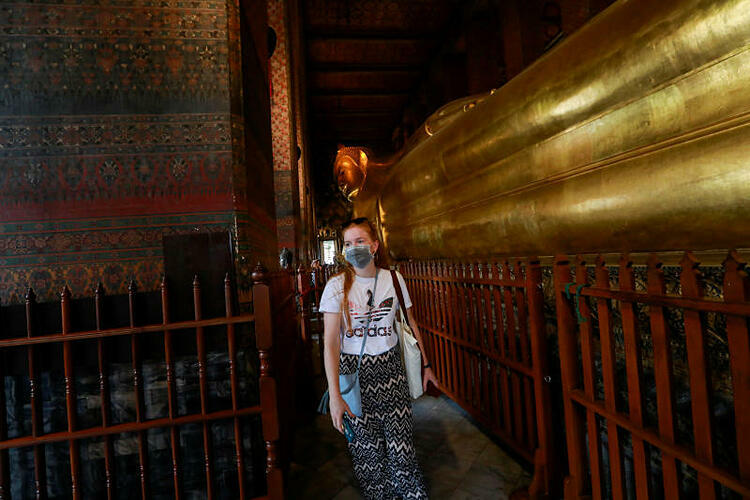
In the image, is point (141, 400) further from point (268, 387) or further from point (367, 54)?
point (367, 54)

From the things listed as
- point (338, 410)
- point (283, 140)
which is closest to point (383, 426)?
point (338, 410)

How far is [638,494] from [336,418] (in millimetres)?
964

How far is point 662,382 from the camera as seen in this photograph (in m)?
0.96

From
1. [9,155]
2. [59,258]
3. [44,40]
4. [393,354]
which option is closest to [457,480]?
[393,354]

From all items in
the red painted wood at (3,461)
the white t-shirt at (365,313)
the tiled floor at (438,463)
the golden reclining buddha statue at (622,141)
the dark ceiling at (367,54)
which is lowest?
the tiled floor at (438,463)

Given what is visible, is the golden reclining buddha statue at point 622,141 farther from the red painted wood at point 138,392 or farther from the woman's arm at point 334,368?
the red painted wood at point 138,392

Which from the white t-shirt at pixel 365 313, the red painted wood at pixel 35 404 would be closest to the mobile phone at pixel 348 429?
the white t-shirt at pixel 365 313

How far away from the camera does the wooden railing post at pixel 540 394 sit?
1.53m

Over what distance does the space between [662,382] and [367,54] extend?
34.4 ft

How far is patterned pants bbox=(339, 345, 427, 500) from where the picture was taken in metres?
1.47

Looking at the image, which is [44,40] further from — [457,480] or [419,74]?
[419,74]

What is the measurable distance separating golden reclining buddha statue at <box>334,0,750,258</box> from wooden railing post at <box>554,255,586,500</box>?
0.44 m

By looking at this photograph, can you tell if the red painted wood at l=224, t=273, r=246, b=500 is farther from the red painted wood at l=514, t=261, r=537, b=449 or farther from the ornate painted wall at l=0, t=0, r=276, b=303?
the red painted wood at l=514, t=261, r=537, b=449

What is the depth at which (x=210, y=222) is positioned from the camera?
75.7 inches
